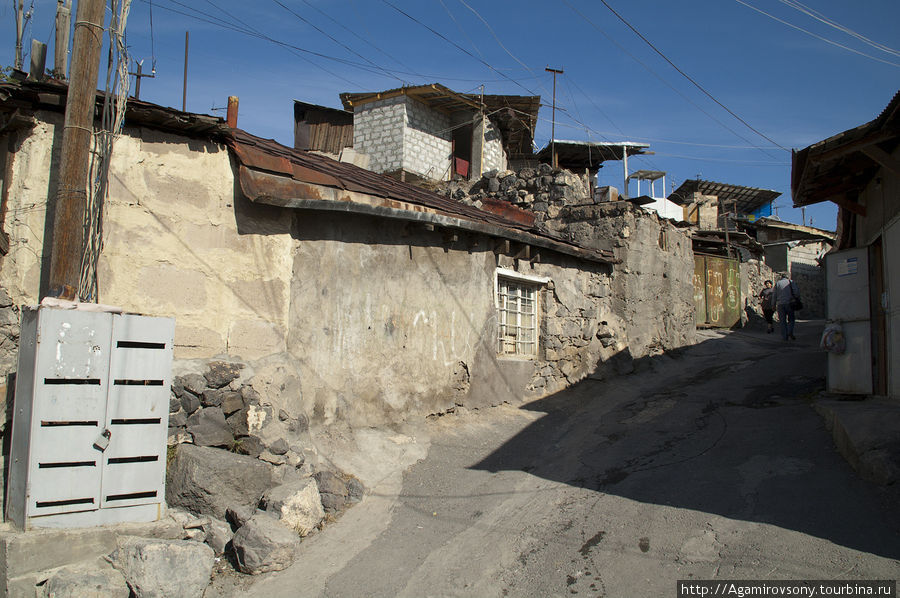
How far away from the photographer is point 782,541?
4426 millimetres

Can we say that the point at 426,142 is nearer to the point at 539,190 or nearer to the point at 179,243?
the point at 539,190

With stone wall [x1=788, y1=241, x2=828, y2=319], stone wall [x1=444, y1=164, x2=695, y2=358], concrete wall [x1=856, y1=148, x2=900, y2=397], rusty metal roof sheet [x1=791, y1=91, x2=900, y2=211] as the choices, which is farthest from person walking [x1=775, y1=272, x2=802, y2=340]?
stone wall [x1=788, y1=241, x2=828, y2=319]

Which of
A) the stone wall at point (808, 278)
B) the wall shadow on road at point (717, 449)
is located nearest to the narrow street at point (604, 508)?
the wall shadow on road at point (717, 449)

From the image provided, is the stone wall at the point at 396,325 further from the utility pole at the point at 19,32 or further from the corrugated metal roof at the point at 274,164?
the utility pole at the point at 19,32

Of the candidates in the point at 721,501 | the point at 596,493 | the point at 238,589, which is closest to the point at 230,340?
the point at 238,589

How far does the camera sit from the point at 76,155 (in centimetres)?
491

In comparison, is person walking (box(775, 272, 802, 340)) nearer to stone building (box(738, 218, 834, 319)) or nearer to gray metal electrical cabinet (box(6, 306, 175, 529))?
stone building (box(738, 218, 834, 319))

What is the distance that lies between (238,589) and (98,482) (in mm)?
1217

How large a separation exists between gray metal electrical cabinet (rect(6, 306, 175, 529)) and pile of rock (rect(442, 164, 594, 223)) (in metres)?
9.18

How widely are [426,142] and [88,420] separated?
18.4 meters

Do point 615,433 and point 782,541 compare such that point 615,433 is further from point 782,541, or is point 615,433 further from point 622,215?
point 622,215

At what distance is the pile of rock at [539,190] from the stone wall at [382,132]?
7.38m

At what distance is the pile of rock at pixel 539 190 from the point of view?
41.4 ft

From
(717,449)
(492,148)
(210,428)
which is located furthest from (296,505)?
(492,148)
